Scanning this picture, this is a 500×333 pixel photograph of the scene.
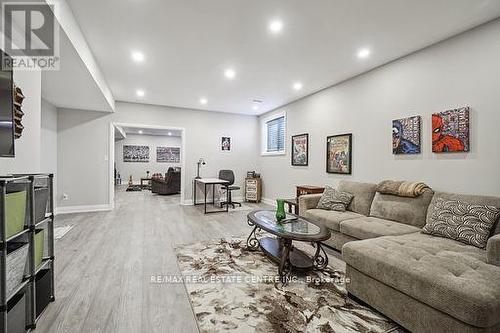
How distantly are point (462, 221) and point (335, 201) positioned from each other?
1549 mm

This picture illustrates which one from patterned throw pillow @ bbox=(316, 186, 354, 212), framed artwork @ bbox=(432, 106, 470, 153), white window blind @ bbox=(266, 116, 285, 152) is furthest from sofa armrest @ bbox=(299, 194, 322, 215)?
white window blind @ bbox=(266, 116, 285, 152)

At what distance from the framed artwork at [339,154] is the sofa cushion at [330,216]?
3.38 ft

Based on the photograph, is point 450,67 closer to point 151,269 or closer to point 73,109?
point 151,269

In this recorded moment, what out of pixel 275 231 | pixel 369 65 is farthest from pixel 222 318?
pixel 369 65

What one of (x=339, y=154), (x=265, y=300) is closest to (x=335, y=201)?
(x=339, y=154)

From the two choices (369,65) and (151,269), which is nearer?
(151,269)

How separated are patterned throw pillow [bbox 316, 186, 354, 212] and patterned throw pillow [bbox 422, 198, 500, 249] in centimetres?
115

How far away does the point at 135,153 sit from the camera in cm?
1166

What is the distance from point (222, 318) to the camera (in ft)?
5.98

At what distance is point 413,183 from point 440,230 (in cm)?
80

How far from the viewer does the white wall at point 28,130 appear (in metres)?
2.09

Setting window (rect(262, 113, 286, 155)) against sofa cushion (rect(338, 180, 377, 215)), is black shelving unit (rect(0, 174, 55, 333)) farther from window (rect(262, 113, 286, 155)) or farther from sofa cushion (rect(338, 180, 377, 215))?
window (rect(262, 113, 286, 155))

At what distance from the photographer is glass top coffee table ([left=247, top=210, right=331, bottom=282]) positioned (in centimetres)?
232

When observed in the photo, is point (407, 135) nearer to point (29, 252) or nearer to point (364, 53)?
point (364, 53)
